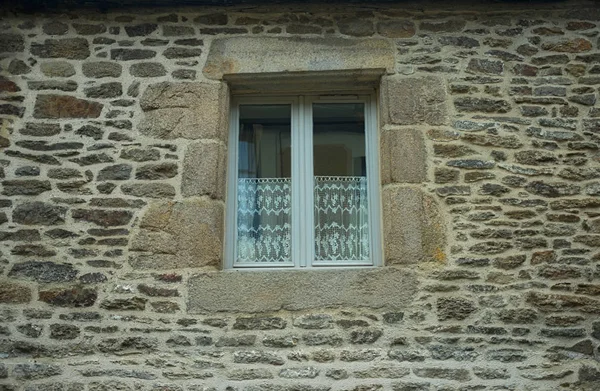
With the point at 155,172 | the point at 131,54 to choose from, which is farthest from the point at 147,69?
the point at 155,172

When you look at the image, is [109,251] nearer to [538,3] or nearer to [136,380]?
[136,380]

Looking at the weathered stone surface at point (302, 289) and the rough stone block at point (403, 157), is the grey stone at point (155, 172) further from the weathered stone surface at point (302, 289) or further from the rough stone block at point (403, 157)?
the rough stone block at point (403, 157)

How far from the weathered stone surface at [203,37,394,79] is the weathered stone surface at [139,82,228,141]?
0.15 m

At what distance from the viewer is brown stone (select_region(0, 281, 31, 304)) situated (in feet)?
13.0

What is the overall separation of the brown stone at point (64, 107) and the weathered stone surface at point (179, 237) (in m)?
0.80

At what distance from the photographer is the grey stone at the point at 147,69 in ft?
14.6

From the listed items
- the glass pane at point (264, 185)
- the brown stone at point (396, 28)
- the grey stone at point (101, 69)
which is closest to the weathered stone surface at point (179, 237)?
the glass pane at point (264, 185)

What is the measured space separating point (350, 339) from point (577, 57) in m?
2.44

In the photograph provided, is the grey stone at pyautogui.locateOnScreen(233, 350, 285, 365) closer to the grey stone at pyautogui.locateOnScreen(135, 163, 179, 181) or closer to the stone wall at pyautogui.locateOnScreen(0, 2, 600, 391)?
the stone wall at pyautogui.locateOnScreen(0, 2, 600, 391)

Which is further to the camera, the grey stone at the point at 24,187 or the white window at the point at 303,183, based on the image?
the white window at the point at 303,183

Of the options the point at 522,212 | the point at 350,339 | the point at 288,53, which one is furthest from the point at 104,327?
the point at 522,212

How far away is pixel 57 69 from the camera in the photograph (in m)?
4.46

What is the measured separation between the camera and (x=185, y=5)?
4602 mm

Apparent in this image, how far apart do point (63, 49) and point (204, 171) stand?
135cm
